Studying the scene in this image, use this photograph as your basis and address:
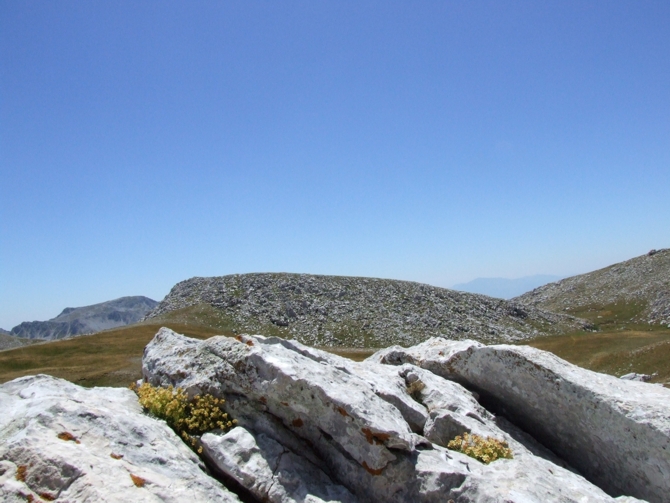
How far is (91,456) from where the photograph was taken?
9930mm

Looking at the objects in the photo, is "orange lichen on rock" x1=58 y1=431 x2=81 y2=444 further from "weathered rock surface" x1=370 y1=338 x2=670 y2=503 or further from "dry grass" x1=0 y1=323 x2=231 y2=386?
"dry grass" x1=0 y1=323 x2=231 y2=386

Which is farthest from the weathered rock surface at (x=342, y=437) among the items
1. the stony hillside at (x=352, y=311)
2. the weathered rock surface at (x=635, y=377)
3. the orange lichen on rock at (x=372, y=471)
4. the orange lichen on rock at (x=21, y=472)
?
the stony hillside at (x=352, y=311)

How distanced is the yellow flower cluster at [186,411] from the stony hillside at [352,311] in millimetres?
75973

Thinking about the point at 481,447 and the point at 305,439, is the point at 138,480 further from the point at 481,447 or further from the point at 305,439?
the point at 481,447

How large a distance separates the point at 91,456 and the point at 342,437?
6484 millimetres

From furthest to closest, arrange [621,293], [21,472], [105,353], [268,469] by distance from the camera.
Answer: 1. [621,293]
2. [105,353]
3. [268,469]
4. [21,472]

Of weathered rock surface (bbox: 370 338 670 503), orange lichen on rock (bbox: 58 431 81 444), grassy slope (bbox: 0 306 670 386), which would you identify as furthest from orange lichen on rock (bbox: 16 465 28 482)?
grassy slope (bbox: 0 306 670 386)

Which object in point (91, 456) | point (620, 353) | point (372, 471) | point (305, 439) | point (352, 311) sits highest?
point (352, 311)

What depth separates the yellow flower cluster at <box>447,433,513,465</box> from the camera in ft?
42.9

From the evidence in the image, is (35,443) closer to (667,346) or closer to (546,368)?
(546,368)

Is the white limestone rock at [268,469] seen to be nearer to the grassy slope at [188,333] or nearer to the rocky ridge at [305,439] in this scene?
the rocky ridge at [305,439]

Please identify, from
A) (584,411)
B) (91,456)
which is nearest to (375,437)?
(91,456)

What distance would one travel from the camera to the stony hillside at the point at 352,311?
94.3 metres

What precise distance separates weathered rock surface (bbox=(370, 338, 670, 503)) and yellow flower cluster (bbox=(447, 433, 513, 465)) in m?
3.91
